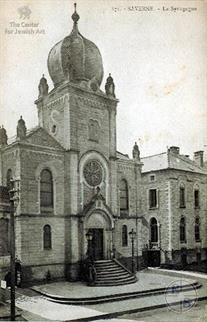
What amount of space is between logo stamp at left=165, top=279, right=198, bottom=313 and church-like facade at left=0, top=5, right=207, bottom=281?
3.08 m

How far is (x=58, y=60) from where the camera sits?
48.5 feet

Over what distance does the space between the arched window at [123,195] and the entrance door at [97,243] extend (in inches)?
70.1

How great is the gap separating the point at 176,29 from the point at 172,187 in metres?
11.1

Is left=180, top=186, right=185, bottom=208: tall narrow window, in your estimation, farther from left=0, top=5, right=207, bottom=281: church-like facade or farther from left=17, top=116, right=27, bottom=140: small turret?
left=17, top=116, right=27, bottom=140: small turret

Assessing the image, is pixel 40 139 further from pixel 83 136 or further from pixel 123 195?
pixel 123 195


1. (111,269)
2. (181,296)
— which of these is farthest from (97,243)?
(181,296)

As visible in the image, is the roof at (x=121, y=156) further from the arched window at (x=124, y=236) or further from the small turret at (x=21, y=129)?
the small turret at (x=21, y=129)

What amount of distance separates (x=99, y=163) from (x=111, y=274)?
4393 millimetres

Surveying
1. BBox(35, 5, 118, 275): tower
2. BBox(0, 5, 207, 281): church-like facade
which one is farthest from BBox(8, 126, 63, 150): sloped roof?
BBox(35, 5, 118, 275): tower

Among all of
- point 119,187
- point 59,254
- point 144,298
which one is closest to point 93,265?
point 59,254

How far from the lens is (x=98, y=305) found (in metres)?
12.3

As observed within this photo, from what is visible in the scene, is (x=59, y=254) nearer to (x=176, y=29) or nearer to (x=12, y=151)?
(x=12, y=151)

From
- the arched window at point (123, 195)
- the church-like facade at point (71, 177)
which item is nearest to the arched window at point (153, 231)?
the church-like facade at point (71, 177)

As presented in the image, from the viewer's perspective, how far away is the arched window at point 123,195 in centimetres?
1819
